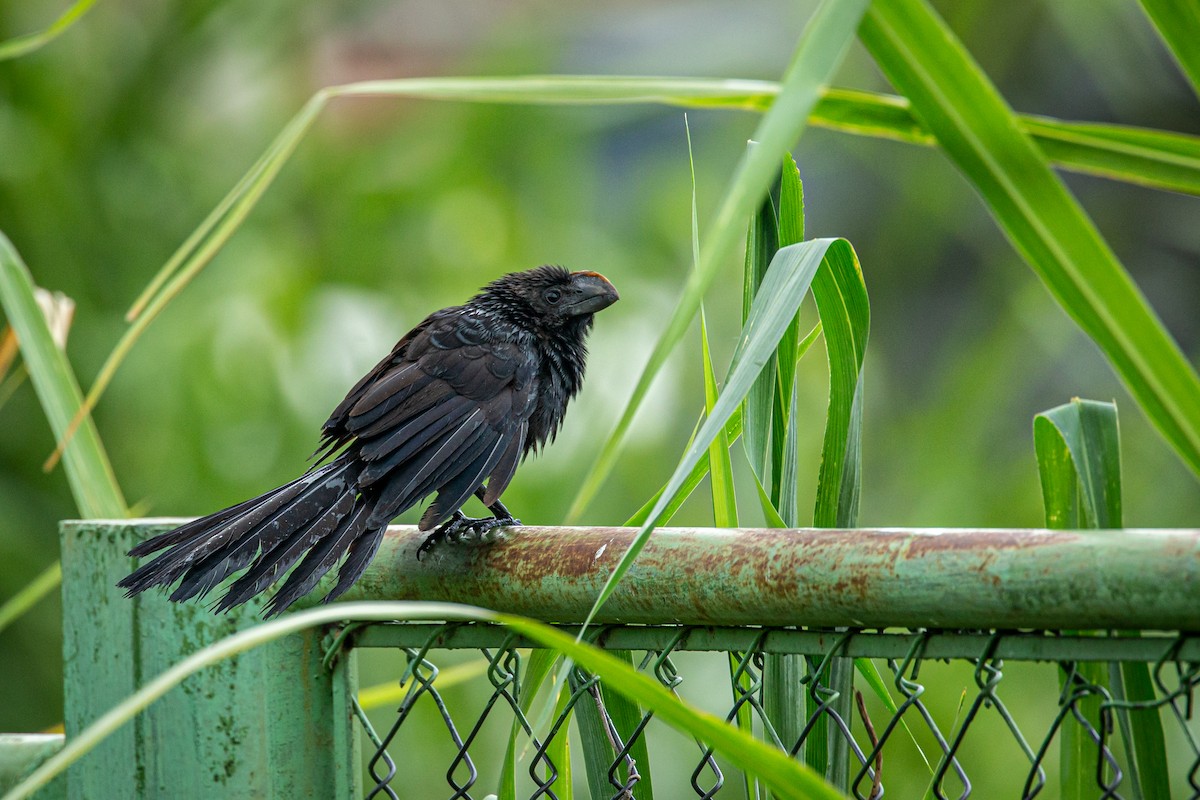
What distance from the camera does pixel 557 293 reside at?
2.14 metres

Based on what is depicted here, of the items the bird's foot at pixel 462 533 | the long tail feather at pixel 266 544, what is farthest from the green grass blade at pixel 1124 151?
the long tail feather at pixel 266 544

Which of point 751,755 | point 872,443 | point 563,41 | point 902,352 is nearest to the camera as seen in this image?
point 751,755

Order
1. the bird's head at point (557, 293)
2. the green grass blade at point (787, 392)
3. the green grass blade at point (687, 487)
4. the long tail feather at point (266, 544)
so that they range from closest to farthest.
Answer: the green grass blade at point (687, 487) < the green grass blade at point (787, 392) < the long tail feather at point (266, 544) < the bird's head at point (557, 293)

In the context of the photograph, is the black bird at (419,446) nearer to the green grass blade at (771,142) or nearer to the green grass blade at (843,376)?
the green grass blade at (843,376)

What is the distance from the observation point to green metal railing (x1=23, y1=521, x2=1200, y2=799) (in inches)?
29.6

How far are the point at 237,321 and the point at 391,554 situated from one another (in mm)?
2665

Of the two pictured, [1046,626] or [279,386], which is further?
[279,386]

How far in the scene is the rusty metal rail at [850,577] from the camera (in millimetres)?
722

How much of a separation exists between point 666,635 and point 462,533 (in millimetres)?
447

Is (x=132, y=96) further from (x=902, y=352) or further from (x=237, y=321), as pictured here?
(x=902, y=352)

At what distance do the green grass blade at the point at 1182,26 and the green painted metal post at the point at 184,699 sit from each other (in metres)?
0.97

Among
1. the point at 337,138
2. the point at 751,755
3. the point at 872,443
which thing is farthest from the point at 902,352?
the point at 751,755

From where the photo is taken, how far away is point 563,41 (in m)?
4.57

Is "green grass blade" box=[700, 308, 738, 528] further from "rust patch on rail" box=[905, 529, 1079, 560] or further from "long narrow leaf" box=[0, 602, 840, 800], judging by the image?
"long narrow leaf" box=[0, 602, 840, 800]
